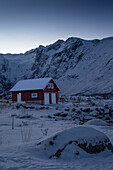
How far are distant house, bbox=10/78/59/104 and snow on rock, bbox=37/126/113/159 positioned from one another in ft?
87.6

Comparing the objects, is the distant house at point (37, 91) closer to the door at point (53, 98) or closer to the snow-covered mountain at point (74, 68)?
the door at point (53, 98)

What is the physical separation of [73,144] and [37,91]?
Result: 91.4 ft

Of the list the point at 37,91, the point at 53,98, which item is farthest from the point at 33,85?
the point at 53,98

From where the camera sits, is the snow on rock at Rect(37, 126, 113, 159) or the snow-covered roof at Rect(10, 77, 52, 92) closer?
the snow on rock at Rect(37, 126, 113, 159)

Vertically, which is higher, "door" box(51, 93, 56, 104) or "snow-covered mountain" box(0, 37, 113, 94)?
"snow-covered mountain" box(0, 37, 113, 94)

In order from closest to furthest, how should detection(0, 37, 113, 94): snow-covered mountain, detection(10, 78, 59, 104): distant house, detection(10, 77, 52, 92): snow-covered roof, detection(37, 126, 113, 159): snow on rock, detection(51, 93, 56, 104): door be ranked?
detection(37, 126, 113, 159): snow on rock → detection(10, 78, 59, 104): distant house → detection(10, 77, 52, 92): snow-covered roof → detection(51, 93, 56, 104): door → detection(0, 37, 113, 94): snow-covered mountain

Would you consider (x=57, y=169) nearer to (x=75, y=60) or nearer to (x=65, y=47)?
(x=75, y=60)

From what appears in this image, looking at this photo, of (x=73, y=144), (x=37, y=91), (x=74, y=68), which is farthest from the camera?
(x=74, y=68)

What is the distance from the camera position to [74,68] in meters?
74.6

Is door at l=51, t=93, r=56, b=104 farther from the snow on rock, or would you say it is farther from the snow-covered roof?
the snow on rock

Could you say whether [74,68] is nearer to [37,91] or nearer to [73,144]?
[37,91]

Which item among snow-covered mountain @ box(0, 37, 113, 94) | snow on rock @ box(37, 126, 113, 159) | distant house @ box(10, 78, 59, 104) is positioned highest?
snow-covered mountain @ box(0, 37, 113, 94)

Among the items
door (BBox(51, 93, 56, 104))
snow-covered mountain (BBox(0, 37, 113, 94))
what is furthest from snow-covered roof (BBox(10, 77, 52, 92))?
snow-covered mountain (BBox(0, 37, 113, 94))

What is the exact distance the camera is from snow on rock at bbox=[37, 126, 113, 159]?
385 cm
